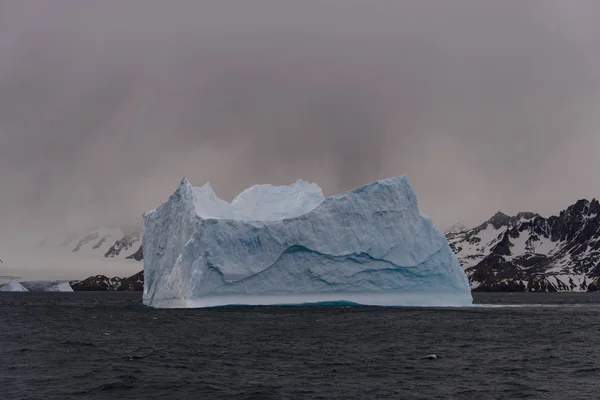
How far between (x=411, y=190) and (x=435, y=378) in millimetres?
34714

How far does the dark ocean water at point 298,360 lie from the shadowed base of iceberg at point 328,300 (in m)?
8.55

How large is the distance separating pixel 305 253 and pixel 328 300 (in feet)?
13.1

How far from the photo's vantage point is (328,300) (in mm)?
51750

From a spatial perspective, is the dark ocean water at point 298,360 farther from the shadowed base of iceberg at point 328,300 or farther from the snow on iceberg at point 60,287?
the snow on iceberg at point 60,287

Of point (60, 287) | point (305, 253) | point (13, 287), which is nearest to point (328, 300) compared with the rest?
point (305, 253)

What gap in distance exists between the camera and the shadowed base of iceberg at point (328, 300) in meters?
49.4

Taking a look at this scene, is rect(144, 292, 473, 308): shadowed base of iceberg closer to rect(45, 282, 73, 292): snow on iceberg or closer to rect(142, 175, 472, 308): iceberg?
rect(142, 175, 472, 308): iceberg

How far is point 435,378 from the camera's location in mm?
21312

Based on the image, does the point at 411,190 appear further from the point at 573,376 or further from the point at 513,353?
the point at 573,376

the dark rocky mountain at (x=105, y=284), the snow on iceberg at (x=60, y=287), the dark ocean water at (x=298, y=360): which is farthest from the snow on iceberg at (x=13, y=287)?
the dark ocean water at (x=298, y=360)

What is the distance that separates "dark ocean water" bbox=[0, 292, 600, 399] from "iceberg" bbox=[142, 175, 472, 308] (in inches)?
360

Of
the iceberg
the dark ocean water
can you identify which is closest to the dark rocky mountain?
the iceberg

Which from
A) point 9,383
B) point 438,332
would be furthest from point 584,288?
point 9,383

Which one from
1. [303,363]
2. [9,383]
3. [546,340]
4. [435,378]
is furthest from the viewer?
[546,340]
